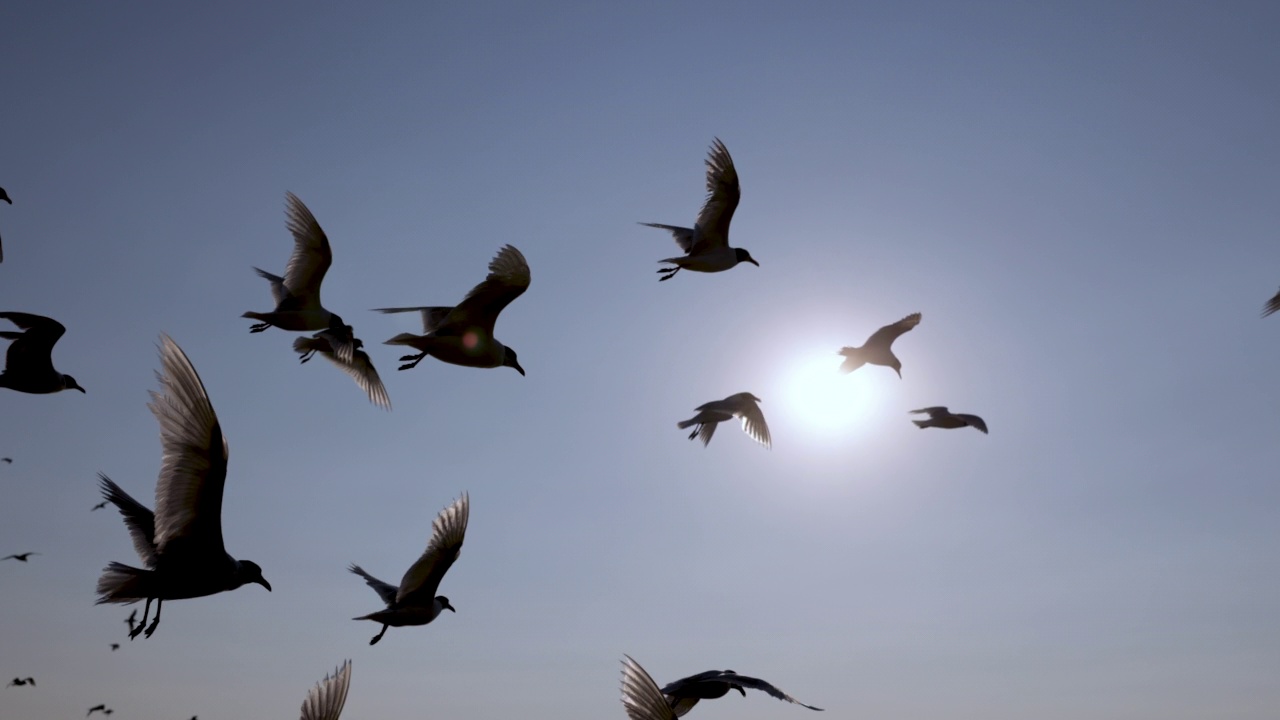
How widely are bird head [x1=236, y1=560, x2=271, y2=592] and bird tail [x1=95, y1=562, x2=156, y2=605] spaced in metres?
0.80

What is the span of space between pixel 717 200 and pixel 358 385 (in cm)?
773

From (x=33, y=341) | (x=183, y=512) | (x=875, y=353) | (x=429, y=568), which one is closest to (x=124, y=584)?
(x=183, y=512)

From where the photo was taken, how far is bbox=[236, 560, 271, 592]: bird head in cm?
1029

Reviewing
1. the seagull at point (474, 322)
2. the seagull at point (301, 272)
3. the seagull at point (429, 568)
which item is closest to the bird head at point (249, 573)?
the seagull at point (429, 568)

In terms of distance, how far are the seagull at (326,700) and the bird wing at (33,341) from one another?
10989 millimetres

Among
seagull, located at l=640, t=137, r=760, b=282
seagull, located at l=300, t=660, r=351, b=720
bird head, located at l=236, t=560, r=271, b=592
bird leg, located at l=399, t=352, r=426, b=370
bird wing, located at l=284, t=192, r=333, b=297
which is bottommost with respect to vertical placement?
seagull, located at l=300, t=660, r=351, b=720

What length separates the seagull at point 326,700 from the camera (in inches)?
331

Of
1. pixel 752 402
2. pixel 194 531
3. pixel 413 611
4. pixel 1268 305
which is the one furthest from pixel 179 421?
pixel 1268 305

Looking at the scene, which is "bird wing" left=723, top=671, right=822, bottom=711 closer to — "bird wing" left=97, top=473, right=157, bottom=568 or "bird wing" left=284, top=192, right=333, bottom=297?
"bird wing" left=97, top=473, right=157, bottom=568

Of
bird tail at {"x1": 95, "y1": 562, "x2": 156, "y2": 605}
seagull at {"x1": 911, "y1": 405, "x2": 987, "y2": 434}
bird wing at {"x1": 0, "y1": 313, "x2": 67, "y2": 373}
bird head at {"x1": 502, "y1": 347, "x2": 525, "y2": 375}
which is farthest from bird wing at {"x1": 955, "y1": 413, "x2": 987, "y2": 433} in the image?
bird wing at {"x1": 0, "y1": 313, "x2": 67, "y2": 373}

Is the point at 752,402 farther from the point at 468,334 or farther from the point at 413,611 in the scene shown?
the point at 413,611

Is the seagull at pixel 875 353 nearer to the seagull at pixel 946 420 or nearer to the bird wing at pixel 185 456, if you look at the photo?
the seagull at pixel 946 420

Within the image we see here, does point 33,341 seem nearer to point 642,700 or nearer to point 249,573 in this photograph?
point 249,573

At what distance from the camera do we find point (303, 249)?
1795 centimetres
